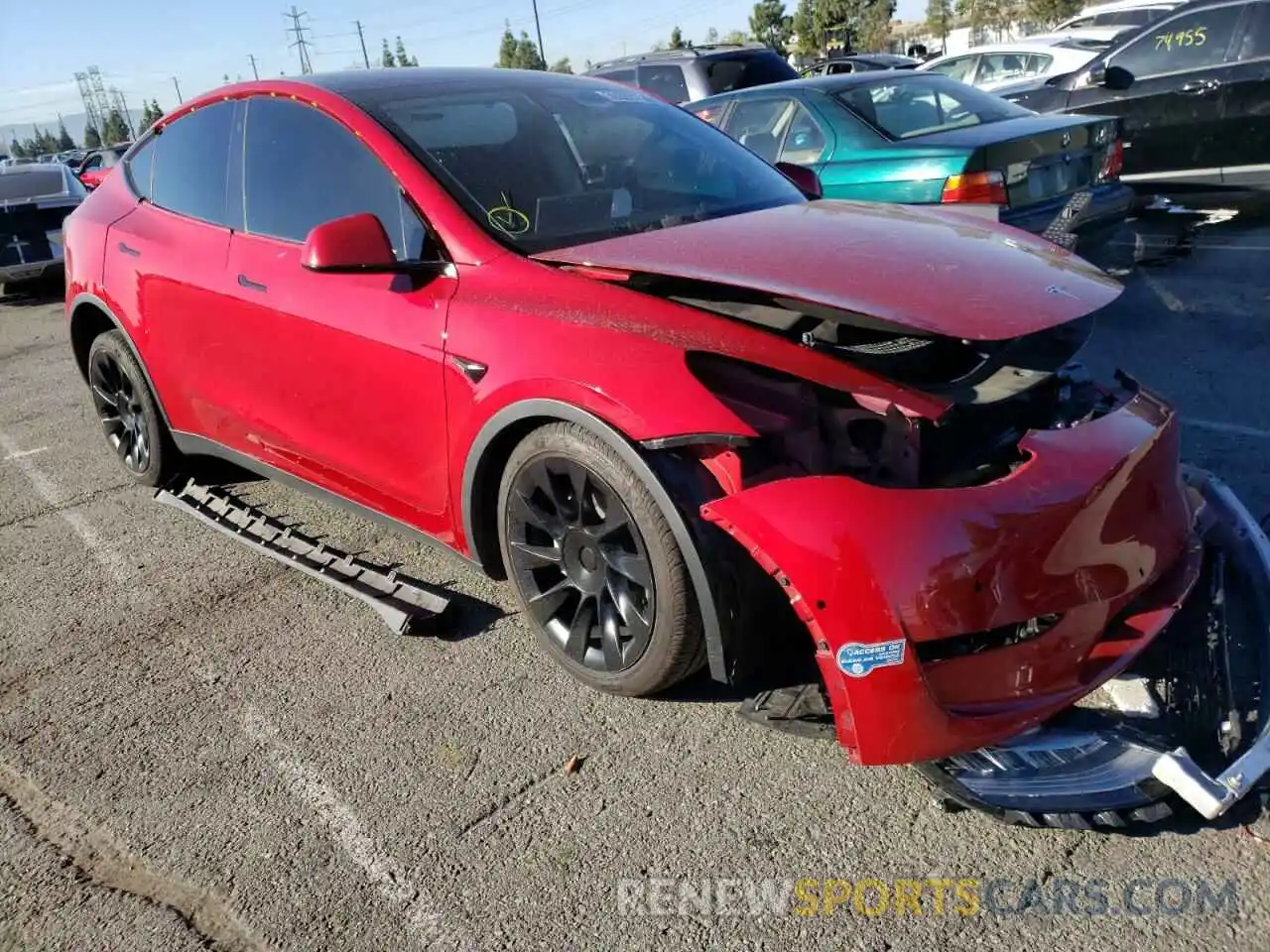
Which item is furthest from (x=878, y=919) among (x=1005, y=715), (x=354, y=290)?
(x=354, y=290)

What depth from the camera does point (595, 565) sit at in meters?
2.76

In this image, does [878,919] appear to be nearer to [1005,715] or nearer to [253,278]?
[1005,715]

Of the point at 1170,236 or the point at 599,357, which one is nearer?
the point at 599,357

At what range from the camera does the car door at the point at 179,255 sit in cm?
385

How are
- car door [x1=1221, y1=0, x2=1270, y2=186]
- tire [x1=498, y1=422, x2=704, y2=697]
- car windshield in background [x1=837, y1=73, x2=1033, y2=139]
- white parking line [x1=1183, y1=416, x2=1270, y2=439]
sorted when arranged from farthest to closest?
car door [x1=1221, y1=0, x2=1270, y2=186], car windshield in background [x1=837, y1=73, x2=1033, y2=139], white parking line [x1=1183, y1=416, x2=1270, y2=439], tire [x1=498, y1=422, x2=704, y2=697]

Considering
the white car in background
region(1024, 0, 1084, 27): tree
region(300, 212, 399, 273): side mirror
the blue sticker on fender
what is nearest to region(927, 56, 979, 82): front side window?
the white car in background

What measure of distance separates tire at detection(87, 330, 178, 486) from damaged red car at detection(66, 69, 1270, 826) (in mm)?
883

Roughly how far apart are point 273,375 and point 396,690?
124cm

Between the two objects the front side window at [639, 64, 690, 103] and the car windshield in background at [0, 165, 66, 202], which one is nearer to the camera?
the front side window at [639, 64, 690, 103]

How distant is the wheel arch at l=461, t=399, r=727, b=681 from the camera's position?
2.43 meters

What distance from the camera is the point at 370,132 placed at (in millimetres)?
3240

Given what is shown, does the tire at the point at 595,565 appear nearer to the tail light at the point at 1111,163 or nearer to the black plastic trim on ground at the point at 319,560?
the black plastic trim on ground at the point at 319,560

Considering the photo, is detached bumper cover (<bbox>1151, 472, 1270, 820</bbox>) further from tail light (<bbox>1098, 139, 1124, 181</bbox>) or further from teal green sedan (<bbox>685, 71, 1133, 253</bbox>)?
tail light (<bbox>1098, 139, 1124, 181</bbox>)

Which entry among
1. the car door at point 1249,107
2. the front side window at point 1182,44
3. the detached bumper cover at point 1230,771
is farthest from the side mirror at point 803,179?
the front side window at point 1182,44
